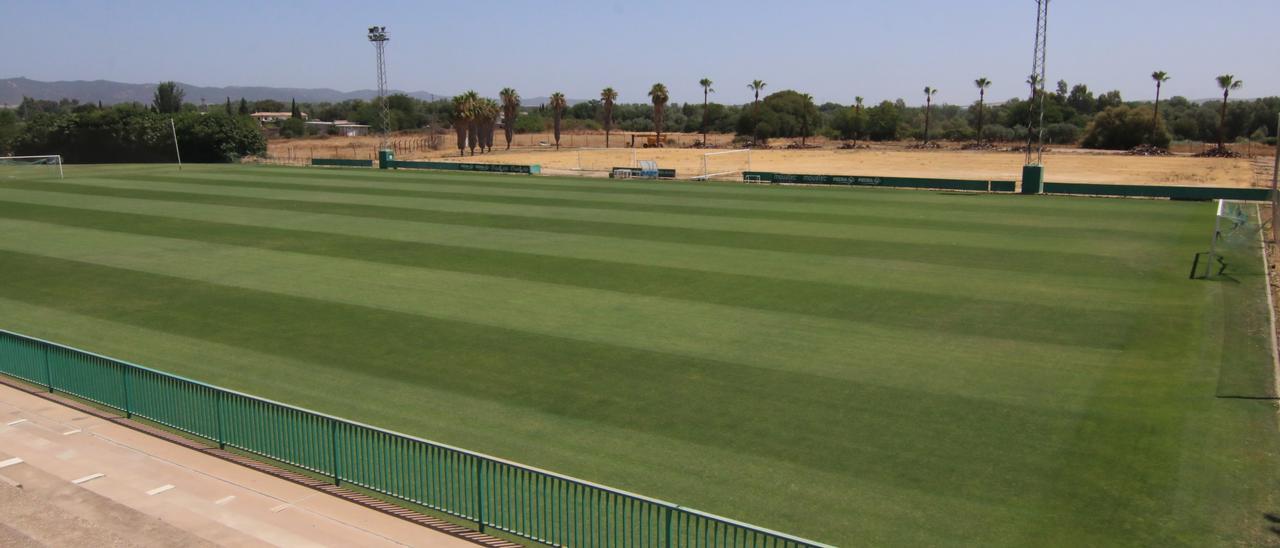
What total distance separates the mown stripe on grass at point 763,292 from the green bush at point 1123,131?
327ft

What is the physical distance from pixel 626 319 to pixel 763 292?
507cm

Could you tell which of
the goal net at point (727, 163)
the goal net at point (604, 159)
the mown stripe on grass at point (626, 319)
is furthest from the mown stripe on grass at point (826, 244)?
the goal net at point (604, 159)

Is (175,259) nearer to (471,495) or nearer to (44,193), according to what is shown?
(471,495)

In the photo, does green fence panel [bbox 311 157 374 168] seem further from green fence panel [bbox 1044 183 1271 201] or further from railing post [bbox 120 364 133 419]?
railing post [bbox 120 364 133 419]

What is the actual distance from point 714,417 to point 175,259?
2442 cm

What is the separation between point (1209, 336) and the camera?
22.3 m

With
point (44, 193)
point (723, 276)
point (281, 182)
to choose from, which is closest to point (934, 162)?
point (281, 182)

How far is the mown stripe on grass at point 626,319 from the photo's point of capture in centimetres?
2002

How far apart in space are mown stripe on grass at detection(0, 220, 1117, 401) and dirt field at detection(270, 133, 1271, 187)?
151ft

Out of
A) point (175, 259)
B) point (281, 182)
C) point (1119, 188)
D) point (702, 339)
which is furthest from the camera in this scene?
point (281, 182)

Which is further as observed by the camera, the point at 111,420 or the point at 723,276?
the point at 723,276

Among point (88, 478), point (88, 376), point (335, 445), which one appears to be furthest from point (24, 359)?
point (335, 445)

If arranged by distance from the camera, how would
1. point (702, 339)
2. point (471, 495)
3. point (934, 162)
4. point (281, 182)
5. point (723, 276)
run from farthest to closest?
1. point (934, 162)
2. point (281, 182)
3. point (723, 276)
4. point (702, 339)
5. point (471, 495)

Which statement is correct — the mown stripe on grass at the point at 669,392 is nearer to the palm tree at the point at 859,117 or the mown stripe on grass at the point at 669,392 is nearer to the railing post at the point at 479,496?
the railing post at the point at 479,496
